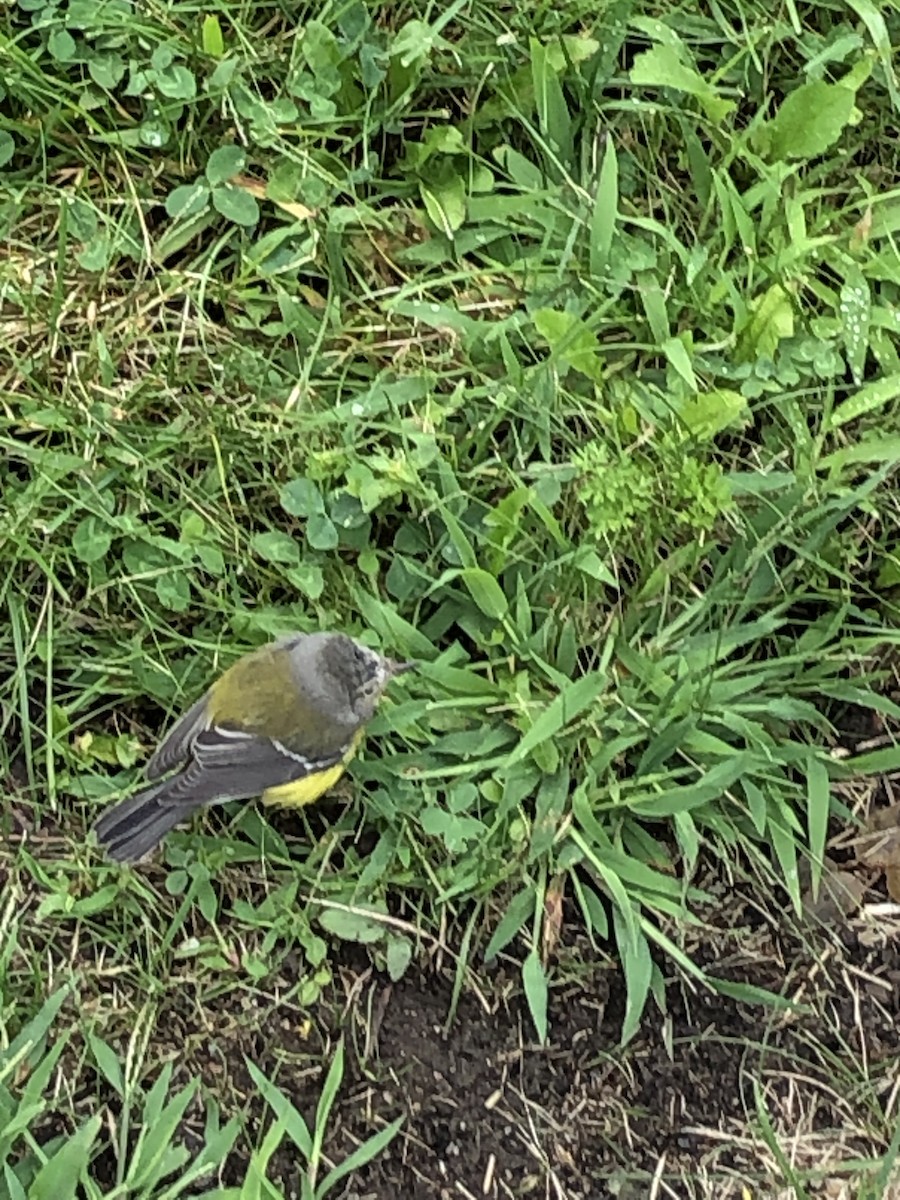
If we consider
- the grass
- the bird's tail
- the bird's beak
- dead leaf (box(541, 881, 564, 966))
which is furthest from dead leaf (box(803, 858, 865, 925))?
the bird's tail

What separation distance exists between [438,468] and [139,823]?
40.9 inches

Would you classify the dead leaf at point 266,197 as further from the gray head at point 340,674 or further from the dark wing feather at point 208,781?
the dark wing feather at point 208,781

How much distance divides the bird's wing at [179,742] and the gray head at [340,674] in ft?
0.78

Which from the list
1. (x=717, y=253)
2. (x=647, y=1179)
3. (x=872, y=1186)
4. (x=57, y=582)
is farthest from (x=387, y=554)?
(x=872, y=1186)

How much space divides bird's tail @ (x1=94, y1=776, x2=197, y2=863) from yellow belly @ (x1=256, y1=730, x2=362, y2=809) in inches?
7.5

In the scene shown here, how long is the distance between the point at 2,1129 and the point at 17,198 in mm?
2099

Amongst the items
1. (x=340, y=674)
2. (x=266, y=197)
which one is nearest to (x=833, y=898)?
(x=340, y=674)

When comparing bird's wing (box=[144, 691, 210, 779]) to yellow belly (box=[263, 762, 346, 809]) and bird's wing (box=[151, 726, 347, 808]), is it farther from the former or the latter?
yellow belly (box=[263, 762, 346, 809])

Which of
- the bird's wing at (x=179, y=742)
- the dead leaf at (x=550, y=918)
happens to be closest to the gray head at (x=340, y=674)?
the bird's wing at (x=179, y=742)

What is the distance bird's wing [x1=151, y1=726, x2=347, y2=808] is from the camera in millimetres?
3119

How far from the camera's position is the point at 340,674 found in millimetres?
3117

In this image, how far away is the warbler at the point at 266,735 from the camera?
3.13 meters

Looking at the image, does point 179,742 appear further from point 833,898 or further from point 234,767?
point 833,898

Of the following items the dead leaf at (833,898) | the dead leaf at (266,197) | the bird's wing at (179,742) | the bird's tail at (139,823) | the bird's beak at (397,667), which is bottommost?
the dead leaf at (833,898)
